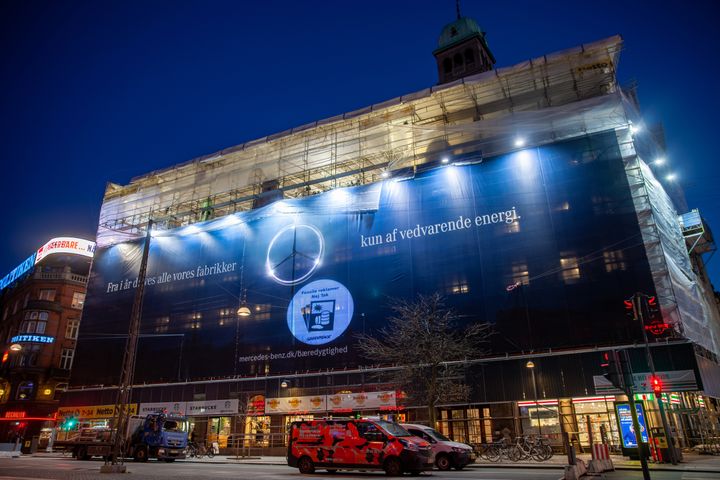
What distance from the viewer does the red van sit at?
14.7m

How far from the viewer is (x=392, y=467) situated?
48.3 ft

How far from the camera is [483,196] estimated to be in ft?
102

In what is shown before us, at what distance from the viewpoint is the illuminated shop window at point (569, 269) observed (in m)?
27.0

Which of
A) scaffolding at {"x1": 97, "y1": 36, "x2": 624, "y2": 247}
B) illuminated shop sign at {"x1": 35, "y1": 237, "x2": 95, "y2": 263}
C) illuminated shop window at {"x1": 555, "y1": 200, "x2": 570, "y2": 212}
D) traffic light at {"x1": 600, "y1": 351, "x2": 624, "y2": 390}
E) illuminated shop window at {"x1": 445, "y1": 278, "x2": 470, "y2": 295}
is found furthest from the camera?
illuminated shop sign at {"x1": 35, "y1": 237, "x2": 95, "y2": 263}

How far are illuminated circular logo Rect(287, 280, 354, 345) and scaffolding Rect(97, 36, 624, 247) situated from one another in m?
8.67

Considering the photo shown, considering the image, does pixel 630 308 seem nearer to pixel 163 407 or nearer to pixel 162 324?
pixel 163 407

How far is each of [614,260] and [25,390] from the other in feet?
169

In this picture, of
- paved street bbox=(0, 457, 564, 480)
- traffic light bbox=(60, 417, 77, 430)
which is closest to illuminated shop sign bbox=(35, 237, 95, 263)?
traffic light bbox=(60, 417, 77, 430)

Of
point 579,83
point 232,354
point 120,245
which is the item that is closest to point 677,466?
point 579,83

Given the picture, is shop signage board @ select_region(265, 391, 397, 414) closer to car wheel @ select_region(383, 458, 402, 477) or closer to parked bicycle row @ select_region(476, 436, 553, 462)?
parked bicycle row @ select_region(476, 436, 553, 462)

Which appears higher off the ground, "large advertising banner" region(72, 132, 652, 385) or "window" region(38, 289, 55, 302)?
"window" region(38, 289, 55, 302)

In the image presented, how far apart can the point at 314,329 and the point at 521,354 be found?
1300 centimetres

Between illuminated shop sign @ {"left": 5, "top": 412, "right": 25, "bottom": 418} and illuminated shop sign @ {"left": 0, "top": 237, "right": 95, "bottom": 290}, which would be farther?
illuminated shop sign @ {"left": 0, "top": 237, "right": 95, "bottom": 290}

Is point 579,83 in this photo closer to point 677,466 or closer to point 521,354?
point 521,354
